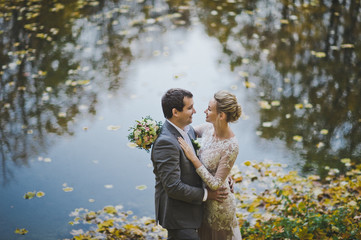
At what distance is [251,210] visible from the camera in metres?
5.21

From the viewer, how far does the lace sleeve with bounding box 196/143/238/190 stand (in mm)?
3283

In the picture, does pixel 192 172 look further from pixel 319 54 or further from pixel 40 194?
pixel 319 54

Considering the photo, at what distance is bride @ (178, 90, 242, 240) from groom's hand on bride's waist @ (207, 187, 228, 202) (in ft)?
0.20

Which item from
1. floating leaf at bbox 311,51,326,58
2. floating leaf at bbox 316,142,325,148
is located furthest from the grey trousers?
floating leaf at bbox 311,51,326,58

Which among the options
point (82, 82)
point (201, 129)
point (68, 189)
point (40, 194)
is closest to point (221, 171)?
point (201, 129)

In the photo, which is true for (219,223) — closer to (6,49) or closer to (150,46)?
(150,46)

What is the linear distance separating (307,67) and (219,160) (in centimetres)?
545

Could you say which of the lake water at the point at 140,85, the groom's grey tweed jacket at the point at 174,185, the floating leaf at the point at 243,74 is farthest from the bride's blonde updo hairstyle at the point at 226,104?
the floating leaf at the point at 243,74

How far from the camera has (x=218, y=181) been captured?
3311mm

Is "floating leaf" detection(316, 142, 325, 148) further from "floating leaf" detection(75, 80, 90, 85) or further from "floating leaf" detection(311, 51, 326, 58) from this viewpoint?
"floating leaf" detection(75, 80, 90, 85)

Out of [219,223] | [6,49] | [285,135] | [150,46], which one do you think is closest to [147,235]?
[219,223]

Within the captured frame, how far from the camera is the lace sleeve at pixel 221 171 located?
3283 millimetres

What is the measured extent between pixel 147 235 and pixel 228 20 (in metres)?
6.49

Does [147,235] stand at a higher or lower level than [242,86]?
lower
